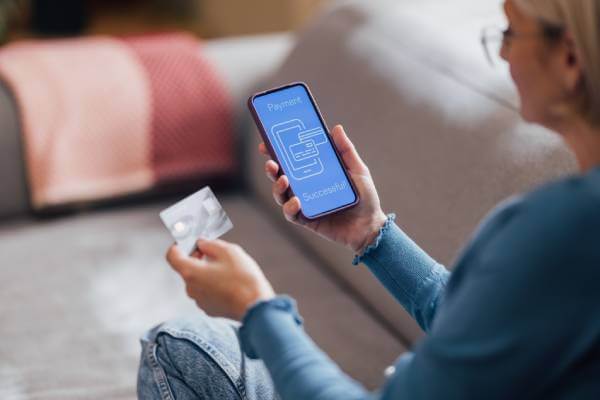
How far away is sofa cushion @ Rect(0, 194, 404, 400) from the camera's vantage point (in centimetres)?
125

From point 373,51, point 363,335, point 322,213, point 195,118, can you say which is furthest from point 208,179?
point 322,213

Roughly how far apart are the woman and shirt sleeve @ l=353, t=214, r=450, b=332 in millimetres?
162

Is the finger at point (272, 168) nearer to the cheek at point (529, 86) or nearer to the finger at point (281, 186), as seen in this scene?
the finger at point (281, 186)

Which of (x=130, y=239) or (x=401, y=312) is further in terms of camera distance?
(x=130, y=239)

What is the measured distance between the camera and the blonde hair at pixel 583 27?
62cm

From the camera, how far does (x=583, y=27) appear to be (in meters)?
0.62

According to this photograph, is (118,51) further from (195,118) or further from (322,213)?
(322,213)

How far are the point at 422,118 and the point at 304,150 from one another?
381 millimetres

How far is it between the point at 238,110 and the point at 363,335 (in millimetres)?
626

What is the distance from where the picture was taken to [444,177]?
125 centimetres

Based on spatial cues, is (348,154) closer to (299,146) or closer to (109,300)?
(299,146)

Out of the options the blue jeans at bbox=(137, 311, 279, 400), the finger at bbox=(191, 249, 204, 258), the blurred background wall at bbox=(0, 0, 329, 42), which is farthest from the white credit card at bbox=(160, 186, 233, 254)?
the blurred background wall at bbox=(0, 0, 329, 42)

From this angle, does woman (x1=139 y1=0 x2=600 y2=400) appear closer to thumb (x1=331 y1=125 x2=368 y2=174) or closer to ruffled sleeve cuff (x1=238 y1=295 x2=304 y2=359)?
ruffled sleeve cuff (x1=238 y1=295 x2=304 y2=359)

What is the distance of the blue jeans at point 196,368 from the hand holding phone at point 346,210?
0.16 m
